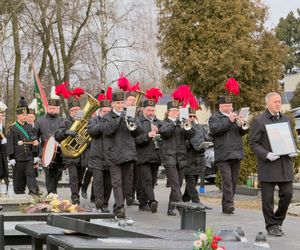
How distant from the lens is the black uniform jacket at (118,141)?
12.9 meters

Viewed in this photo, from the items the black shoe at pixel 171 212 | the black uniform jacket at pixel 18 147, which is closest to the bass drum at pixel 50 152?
the black uniform jacket at pixel 18 147

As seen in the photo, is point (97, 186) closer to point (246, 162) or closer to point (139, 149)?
point (139, 149)

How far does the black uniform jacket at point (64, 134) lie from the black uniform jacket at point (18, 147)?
66.7 inches

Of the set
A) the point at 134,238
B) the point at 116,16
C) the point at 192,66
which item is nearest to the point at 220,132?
the point at 134,238

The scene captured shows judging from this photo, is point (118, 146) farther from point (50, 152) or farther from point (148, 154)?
point (50, 152)

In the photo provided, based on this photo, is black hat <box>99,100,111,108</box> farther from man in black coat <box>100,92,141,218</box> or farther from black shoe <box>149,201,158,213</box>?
black shoe <box>149,201,158,213</box>

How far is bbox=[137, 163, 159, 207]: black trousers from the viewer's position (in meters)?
14.0

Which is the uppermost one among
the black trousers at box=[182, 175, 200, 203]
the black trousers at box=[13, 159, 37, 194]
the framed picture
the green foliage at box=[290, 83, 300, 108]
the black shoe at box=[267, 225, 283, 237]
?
the green foliage at box=[290, 83, 300, 108]

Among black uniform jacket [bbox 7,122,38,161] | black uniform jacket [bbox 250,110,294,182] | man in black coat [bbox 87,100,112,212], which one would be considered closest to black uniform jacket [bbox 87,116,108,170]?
man in black coat [bbox 87,100,112,212]

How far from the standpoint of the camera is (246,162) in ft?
56.4

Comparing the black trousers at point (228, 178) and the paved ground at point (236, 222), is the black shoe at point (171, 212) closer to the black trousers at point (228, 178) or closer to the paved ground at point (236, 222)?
the paved ground at point (236, 222)

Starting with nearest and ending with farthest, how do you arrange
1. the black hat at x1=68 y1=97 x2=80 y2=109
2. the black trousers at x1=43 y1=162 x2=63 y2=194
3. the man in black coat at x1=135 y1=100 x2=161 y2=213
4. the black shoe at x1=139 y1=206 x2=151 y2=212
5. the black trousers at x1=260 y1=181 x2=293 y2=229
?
the black trousers at x1=260 y1=181 x2=293 y2=229, the man in black coat at x1=135 y1=100 x2=161 y2=213, the black shoe at x1=139 y1=206 x2=151 y2=212, the black hat at x1=68 y1=97 x2=80 y2=109, the black trousers at x1=43 y1=162 x2=63 y2=194

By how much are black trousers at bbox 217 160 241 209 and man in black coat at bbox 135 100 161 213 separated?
50.3 inches

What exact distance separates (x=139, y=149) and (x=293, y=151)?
4281 millimetres
